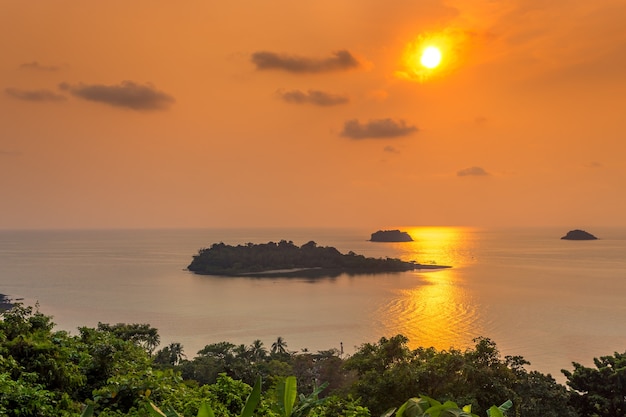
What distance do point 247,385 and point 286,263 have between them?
10075cm

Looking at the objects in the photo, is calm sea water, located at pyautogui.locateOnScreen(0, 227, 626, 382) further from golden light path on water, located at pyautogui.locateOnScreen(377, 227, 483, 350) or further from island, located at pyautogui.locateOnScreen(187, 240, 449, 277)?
island, located at pyautogui.locateOnScreen(187, 240, 449, 277)

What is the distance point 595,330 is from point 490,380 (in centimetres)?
4401

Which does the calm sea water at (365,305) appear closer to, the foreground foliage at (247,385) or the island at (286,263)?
the island at (286,263)

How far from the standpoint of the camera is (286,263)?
351 ft

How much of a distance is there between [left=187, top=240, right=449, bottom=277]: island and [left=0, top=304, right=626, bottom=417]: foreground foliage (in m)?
77.5

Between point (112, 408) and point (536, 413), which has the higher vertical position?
point (112, 408)

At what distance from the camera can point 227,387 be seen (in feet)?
21.9

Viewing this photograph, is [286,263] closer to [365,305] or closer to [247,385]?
[365,305]

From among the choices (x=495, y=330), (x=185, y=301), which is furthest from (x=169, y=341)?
(x=495, y=330)

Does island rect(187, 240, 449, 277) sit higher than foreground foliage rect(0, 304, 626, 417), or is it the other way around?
foreground foliage rect(0, 304, 626, 417)

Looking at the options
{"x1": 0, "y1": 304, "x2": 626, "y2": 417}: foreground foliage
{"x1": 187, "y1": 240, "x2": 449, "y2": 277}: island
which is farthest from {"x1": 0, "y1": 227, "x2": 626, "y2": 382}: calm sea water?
{"x1": 0, "y1": 304, "x2": 626, "y2": 417}: foreground foliage

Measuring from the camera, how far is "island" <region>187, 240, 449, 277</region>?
3962 inches

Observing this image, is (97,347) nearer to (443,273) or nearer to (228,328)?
(228,328)

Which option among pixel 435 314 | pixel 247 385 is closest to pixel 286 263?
pixel 435 314
